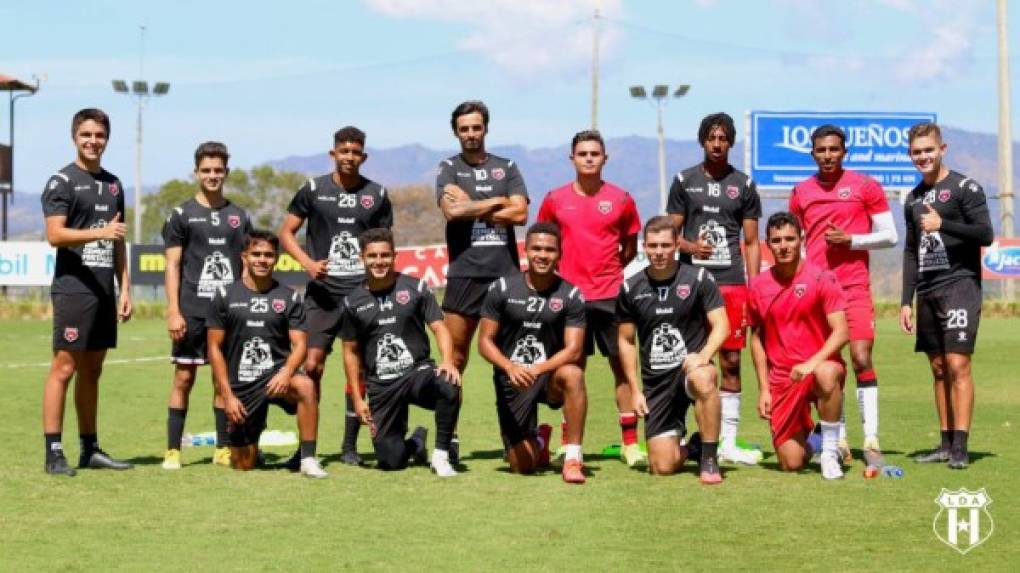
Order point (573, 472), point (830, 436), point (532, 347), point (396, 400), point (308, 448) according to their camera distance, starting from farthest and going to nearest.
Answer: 1. point (396, 400)
2. point (532, 347)
3. point (308, 448)
4. point (830, 436)
5. point (573, 472)

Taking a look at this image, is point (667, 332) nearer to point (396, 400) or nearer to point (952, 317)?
point (396, 400)

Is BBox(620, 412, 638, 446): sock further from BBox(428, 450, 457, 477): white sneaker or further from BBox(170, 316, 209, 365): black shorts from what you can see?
BBox(170, 316, 209, 365): black shorts

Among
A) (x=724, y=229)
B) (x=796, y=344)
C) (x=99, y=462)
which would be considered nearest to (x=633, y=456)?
(x=796, y=344)

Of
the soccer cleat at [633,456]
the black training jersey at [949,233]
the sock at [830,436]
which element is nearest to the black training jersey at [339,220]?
the soccer cleat at [633,456]

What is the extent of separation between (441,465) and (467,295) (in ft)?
4.35

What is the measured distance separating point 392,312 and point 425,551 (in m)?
3.05

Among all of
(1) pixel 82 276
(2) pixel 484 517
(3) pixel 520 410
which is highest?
(1) pixel 82 276

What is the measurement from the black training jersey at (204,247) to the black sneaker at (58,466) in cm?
123

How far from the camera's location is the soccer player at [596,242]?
33.3ft

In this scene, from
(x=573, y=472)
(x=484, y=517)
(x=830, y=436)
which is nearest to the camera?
(x=484, y=517)

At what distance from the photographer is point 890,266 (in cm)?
12344

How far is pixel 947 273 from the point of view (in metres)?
10.1

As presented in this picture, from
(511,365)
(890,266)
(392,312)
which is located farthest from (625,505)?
(890,266)

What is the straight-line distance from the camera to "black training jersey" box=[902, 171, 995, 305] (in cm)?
992
